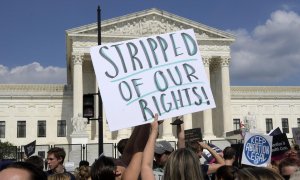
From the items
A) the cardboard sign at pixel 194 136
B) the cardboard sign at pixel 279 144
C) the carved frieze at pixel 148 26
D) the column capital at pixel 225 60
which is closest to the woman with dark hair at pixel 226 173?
the cardboard sign at pixel 194 136

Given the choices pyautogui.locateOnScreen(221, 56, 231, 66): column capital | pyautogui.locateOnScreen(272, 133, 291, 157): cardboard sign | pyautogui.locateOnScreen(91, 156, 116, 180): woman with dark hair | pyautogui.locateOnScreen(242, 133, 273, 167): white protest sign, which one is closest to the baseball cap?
pyautogui.locateOnScreen(91, 156, 116, 180): woman with dark hair

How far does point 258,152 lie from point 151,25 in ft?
170

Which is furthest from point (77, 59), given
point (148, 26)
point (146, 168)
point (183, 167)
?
point (183, 167)

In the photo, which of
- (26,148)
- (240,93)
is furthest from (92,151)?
(240,93)

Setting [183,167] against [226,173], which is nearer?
[183,167]

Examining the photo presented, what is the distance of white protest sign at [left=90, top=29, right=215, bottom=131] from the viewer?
493cm

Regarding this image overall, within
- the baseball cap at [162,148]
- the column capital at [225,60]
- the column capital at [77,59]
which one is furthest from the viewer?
the column capital at [225,60]

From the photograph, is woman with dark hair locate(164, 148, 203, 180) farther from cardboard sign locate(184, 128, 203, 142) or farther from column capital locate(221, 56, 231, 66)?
column capital locate(221, 56, 231, 66)

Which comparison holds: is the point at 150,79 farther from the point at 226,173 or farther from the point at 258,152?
the point at 258,152

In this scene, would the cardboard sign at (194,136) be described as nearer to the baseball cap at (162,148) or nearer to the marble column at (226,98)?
the baseball cap at (162,148)

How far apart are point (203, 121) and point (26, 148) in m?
41.9

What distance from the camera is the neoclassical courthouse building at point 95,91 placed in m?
56.2

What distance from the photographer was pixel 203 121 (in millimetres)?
59406

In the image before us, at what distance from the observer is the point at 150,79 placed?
5.08 meters
